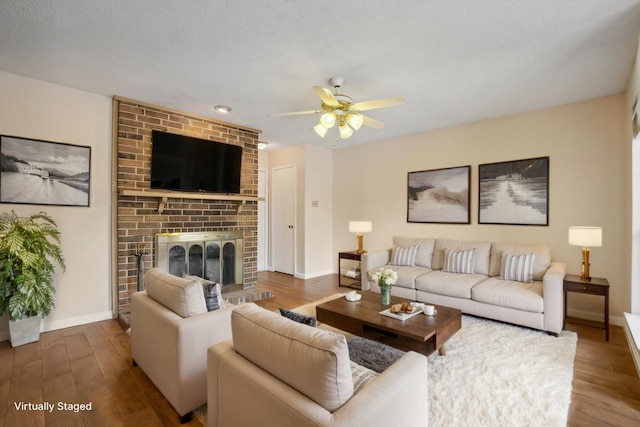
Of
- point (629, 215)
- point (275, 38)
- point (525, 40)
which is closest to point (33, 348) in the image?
point (275, 38)

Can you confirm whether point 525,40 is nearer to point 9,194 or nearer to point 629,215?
point 629,215

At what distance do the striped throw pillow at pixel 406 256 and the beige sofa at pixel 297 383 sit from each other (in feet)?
10.1

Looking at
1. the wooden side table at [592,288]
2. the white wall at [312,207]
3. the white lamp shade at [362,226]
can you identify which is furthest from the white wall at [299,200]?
the wooden side table at [592,288]

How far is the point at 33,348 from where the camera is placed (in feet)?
8.83

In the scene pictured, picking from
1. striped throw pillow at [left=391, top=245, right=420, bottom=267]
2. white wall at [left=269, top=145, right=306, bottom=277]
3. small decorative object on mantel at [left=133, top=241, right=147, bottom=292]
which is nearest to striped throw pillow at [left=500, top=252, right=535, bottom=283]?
striped throw pillow at [left=391, top=245, right=420, bottom=267]

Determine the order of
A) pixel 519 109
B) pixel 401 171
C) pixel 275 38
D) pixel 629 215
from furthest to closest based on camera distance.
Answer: pixel 401 171
pixel 519 109
pixel 629 215
pixel 275 38

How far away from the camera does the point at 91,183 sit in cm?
335

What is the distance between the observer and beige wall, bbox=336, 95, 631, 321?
329cm

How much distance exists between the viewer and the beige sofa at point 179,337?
175 centimetres

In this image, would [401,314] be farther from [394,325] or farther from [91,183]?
[91,183]

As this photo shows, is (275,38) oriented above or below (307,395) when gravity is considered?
above

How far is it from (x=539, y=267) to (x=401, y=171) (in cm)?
243

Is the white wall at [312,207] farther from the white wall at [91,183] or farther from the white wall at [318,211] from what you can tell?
the white wall at [91,183]

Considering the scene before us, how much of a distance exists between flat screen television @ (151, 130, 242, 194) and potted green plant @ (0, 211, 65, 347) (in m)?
1.23
